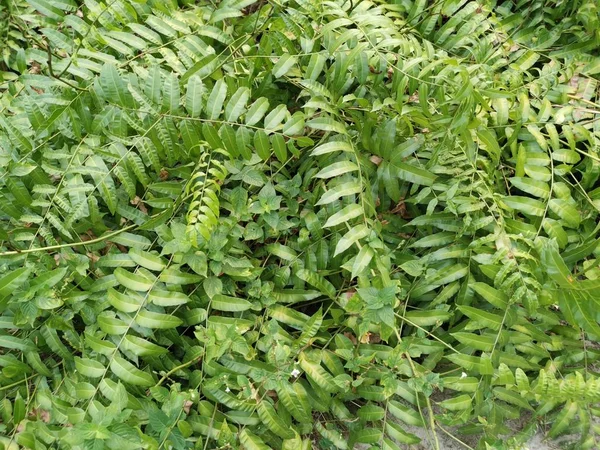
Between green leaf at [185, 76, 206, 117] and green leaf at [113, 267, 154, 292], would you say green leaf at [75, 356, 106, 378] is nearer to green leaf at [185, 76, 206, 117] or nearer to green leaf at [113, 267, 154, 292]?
green leaf at [113, 267, 154, 292]

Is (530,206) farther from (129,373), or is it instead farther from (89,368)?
(89,368)

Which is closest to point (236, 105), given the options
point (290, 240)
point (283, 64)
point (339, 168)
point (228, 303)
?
point (283, 64)

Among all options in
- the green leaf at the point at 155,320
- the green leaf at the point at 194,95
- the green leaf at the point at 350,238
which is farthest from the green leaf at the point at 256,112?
the green leaf at the point at 155,320

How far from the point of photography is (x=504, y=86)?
7.16 feet

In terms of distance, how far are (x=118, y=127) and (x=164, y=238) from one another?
1.51 feet

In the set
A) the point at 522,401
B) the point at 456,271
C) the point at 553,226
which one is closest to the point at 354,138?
the point at 456,271

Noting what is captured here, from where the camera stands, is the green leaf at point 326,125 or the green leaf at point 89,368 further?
the green leaf at point 326,125

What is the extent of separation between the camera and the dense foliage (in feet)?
5.82

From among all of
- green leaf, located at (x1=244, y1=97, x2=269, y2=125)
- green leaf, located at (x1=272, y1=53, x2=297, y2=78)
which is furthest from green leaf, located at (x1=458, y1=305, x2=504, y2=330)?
green leaf, located at (x1=272, y1=53, x2=297, y2=78)

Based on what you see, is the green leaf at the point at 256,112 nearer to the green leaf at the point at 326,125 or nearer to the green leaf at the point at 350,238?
the green leaf at the point at 326,125

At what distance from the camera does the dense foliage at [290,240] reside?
1.78 meters

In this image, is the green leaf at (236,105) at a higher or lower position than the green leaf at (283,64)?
lower

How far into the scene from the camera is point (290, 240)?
2.12m

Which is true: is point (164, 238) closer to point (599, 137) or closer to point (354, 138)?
point (354, 138)
